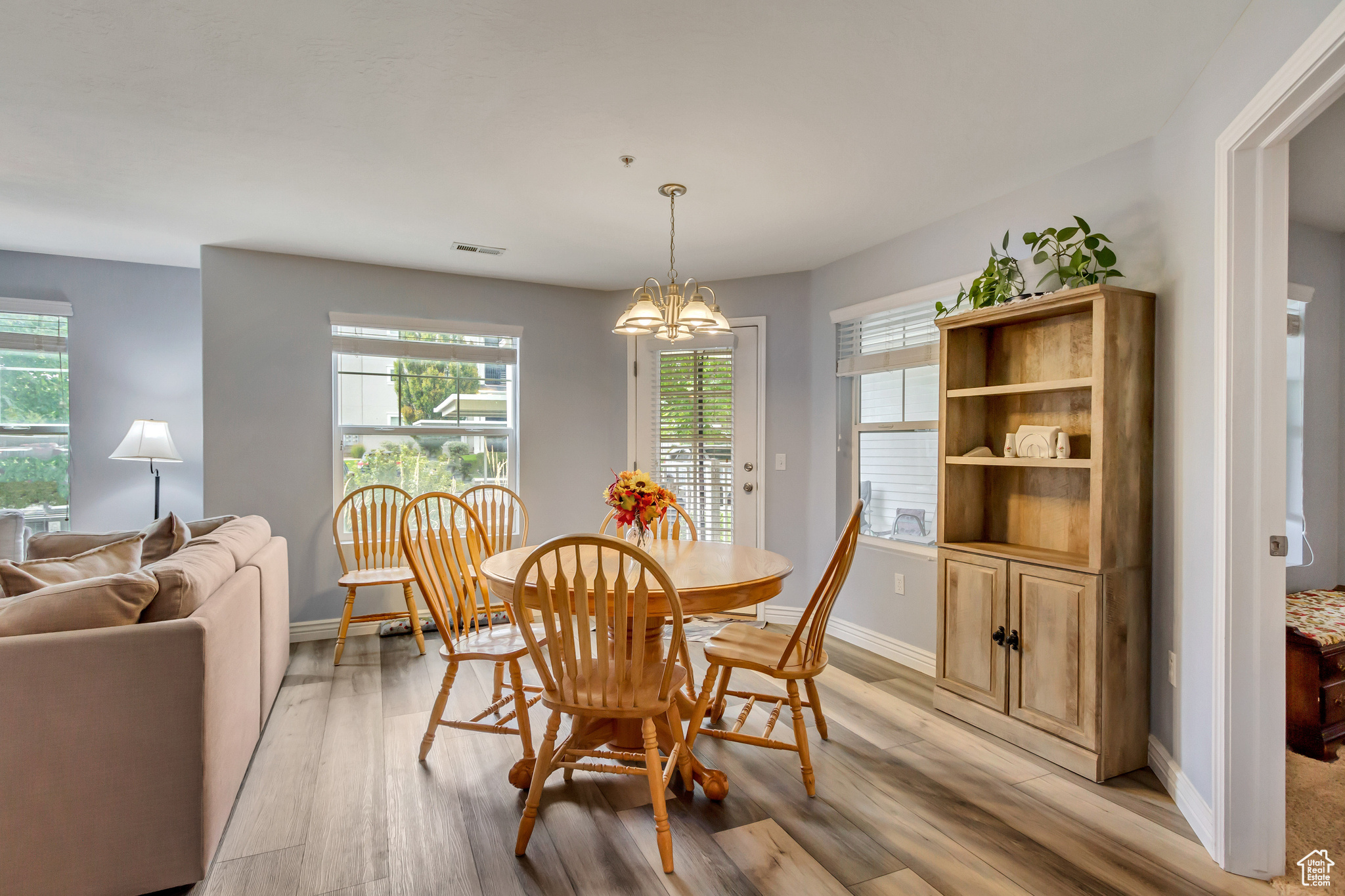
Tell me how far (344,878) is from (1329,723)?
11.5ft

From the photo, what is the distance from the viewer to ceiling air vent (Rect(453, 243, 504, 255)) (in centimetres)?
386

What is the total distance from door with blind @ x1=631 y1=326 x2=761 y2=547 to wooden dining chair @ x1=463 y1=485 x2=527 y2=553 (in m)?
0.92

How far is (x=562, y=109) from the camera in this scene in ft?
7.54

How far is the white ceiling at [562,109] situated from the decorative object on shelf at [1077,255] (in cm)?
33

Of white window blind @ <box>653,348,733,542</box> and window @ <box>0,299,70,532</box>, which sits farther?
white window blind @ <box>653,348,733,542</box>

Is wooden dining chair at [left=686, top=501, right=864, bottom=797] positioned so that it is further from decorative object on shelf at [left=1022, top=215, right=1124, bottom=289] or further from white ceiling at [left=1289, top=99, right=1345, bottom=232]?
white ceiling at [left=1289, top=99, right=1345, bottom=232]

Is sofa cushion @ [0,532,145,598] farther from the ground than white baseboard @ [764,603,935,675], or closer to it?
farther from the ground

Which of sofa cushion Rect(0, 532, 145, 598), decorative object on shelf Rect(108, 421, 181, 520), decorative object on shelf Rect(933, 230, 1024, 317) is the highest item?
decorative object on shelf Rect(933, 230, 1024, 317)

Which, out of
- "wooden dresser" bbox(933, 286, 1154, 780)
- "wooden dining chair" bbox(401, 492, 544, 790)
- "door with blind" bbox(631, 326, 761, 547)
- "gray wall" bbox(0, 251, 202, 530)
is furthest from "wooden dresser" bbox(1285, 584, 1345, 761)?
"gray wall" bbox(0, 251, 202, 530)

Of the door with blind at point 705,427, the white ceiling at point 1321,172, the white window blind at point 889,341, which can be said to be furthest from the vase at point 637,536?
the white ceiling at point 1321,172

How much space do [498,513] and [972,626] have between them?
3.01 metres

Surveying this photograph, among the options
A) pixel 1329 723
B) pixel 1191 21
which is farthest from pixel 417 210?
pixel 1329 723

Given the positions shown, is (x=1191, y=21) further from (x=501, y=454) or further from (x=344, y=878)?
(x=501, y=454)

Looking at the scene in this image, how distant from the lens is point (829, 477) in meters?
4.20
